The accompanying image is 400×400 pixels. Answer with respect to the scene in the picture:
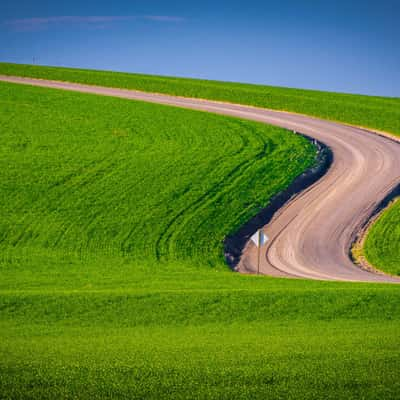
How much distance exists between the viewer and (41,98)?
6134 cm

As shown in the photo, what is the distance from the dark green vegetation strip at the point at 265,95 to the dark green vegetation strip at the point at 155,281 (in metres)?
11.8

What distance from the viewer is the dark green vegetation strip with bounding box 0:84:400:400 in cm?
1110

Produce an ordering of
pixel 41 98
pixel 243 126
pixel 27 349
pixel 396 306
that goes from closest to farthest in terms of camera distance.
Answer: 1. pixel 27 349
2. pixel 396 306
3. pixel 243 126
4. pixel 41 98

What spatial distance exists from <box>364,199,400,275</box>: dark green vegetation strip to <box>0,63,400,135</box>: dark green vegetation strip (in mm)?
20609

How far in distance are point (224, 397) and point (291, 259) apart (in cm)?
2348

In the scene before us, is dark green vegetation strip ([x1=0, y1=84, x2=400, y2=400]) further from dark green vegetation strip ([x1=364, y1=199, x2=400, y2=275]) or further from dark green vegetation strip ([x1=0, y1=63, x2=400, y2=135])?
dark green vegetation strip ([x1=0, y1=63, x2=400, y2=135])

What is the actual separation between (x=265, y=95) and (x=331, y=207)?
33.7 metres

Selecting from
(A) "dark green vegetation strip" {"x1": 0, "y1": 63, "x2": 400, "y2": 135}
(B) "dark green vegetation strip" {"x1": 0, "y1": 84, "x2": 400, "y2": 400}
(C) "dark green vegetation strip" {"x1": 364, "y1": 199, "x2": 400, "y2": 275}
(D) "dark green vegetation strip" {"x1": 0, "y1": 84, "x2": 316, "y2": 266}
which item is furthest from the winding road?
(A) "dark green vegetation strip" {"x1": 0, "y1": 63, "x2": 400, "y2": 135}

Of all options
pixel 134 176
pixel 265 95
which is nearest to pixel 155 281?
pixel 134 176

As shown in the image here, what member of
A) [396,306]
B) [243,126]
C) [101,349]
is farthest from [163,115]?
[101,349]

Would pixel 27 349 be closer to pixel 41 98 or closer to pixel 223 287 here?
pixel 223 287

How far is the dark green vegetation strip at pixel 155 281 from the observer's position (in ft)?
36.4

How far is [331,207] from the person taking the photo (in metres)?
39.9

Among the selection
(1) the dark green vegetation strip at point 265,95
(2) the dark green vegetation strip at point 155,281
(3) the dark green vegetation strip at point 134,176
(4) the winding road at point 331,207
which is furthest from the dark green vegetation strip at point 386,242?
(1) the dark green vegetation strip at point 265,95
